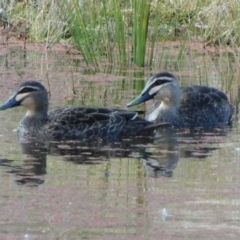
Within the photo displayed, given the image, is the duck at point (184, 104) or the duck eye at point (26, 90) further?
the duck at point (184, 104)

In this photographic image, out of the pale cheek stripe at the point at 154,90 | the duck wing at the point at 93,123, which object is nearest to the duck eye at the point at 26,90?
the duck wing at the point at 93,123

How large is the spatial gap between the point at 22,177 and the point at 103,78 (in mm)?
5250

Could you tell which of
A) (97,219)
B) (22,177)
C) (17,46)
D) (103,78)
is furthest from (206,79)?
(97,219)

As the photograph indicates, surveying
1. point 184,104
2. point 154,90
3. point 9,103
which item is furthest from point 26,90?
point 184,104

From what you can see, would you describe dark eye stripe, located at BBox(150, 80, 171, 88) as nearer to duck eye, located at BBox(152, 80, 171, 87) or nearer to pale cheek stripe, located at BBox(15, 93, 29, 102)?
duck eye, located at BBox(152, 80, 171, 87)

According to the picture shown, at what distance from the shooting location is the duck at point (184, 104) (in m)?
11.4

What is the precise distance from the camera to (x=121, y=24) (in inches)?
531

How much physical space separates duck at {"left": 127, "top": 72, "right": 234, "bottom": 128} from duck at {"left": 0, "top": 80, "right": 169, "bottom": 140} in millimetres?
698

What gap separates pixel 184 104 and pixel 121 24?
2.08 meters

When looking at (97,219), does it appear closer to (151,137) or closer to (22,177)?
(22,177)

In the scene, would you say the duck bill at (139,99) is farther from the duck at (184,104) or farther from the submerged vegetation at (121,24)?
the submerged vegetation at (121,24)

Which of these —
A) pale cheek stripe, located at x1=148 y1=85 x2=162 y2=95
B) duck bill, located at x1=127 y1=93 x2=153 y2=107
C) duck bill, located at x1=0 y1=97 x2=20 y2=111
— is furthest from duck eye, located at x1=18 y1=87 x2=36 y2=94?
pale cheek stripe, located at x1=148 y1=85 x2=162 y2=95

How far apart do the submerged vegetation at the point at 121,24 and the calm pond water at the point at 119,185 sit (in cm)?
161

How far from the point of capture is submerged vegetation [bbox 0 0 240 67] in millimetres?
13633
